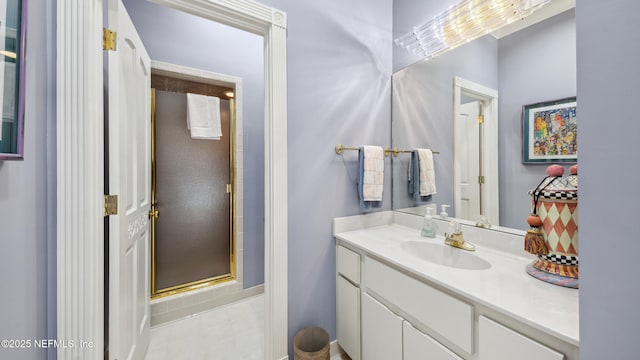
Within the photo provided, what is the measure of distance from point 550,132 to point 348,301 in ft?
4.35

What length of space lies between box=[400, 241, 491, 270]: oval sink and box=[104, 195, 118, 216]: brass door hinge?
1381mm

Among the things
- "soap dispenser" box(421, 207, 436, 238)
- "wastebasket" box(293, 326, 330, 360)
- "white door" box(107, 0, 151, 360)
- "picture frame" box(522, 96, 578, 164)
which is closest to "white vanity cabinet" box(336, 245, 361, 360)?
"wastebasket" box(293, 326, 330, 360)

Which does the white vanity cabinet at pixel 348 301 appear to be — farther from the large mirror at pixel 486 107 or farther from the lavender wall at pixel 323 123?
the large mirror at pixel 486 107

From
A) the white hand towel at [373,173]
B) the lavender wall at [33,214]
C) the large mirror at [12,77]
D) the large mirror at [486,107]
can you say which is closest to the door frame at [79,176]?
the lavender wall at [33,214]

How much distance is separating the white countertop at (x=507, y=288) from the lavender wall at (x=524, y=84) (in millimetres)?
281

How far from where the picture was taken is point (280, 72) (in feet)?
4.52

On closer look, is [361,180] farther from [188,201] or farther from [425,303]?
[188,201]

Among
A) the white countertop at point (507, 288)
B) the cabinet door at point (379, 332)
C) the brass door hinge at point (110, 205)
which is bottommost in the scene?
the cabinet door at point (379, 332)

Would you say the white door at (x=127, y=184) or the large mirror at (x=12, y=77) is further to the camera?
the white door at (x=127, y=184)

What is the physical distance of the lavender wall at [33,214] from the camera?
704mm

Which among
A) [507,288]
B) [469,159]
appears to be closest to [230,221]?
[469,159]

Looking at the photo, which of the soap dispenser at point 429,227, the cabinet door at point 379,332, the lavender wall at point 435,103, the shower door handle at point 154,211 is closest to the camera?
the cabinet door at point 379,332

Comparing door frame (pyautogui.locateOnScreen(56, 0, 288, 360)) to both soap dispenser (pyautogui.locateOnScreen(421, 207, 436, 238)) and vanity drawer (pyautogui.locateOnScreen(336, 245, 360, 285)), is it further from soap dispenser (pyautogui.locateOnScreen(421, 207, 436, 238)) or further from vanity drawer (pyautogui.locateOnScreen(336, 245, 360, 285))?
soap dispenser (pyautogui.locateOnScreen(421, 207, 436, 238))

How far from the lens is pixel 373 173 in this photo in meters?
1.65
